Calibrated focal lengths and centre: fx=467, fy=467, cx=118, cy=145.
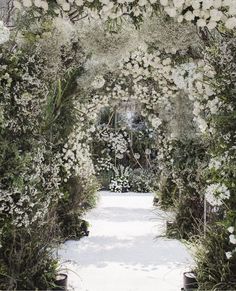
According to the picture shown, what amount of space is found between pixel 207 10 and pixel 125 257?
3.35 meters

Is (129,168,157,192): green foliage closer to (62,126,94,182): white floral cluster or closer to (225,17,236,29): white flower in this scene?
(62,126,94,182): white floral cluster

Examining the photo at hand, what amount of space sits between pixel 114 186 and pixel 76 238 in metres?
5.53

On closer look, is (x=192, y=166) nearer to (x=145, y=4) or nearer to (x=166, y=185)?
(x=166, y=185)

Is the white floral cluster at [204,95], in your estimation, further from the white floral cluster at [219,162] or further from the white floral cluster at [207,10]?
the white floral cluster at [207,10]

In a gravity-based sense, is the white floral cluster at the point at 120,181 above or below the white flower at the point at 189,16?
below

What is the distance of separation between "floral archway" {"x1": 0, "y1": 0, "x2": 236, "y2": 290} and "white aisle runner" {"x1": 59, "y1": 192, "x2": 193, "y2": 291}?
468 millimetres

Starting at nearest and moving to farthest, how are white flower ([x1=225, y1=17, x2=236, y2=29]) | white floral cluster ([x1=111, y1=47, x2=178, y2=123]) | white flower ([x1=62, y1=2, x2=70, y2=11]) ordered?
white flower ([x1=225, y1=17, x2=236, y2=29]) → white flower ([x1=62, y1=2, x2=70, y2=11]) → white floral cluster ([x1=111, y1=47, x2=178, y2=123])

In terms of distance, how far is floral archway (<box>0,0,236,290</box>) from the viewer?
10.5ft

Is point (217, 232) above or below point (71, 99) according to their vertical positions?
below

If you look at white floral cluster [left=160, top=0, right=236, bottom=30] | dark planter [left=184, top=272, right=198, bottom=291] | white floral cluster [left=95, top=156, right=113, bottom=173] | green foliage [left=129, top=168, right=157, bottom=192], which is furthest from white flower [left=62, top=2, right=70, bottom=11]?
green foliage [left=129, top=168, right=157, bottom=192]

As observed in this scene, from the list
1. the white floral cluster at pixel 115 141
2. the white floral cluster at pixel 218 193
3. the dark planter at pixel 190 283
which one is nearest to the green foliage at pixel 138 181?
the white floral cluster at pixel 115 141

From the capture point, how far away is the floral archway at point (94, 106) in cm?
319

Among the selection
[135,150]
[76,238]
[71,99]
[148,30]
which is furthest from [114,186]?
[148,30]

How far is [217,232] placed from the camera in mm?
3816
